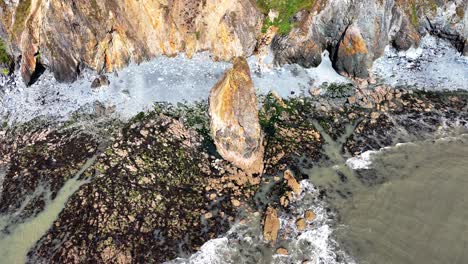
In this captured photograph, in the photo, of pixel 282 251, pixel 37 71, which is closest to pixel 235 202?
pixel 282 251

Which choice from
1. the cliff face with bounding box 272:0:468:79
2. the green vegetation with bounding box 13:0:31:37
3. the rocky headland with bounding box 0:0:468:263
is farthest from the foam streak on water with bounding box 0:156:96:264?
the cliff face with bounding box 272:0:468:79

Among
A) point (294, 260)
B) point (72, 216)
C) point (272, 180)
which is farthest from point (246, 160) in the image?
point (72, 216)

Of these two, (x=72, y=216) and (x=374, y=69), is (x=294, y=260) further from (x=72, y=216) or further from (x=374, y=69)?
(x=374, y=69)

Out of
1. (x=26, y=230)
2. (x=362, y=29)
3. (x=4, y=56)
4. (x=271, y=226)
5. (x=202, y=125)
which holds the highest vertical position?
(x=362, y=29)

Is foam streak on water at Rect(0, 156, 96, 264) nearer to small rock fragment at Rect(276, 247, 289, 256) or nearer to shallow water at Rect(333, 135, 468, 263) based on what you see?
small rock fragment at Rect(276, 247, 289, 256)

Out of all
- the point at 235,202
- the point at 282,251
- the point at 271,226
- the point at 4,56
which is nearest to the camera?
the point at 282,251

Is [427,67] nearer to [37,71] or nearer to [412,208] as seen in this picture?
[412,208]

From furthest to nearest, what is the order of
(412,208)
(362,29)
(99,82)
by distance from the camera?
1. (362,29)
2. (99,82)
3. (412,208)

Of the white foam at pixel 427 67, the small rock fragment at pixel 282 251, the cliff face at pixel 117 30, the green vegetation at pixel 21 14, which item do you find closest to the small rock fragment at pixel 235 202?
the small rock fragment at pixel 282 251
